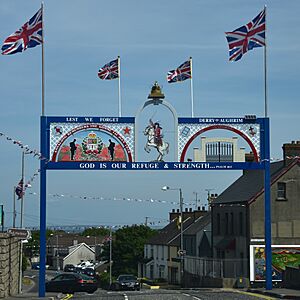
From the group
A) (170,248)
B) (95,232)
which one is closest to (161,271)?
(170,248)

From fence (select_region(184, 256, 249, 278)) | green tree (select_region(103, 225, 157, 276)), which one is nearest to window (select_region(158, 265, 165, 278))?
green tree (select_region(103, 225, 157, 276))

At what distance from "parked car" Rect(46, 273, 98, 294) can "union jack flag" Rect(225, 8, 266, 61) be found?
16.2 metres

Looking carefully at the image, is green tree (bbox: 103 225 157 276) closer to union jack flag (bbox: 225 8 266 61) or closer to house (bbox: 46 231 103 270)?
house (bbox: 46 231 103 270)

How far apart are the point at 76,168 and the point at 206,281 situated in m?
22.3

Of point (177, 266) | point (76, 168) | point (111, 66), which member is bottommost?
point (177, 266)

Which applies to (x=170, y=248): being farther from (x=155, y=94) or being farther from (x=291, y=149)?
(x=155, y=94)

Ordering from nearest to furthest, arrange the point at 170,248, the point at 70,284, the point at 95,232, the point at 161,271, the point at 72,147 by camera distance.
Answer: the point at 72,147 → the point at 70,284 → the point at 170,248 → the point at 161,271 → the point at 95,232

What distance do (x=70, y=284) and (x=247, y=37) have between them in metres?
17.4

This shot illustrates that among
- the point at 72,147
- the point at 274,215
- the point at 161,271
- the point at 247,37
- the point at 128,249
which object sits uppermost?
the point at 247,37

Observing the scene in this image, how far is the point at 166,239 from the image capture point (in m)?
80.4

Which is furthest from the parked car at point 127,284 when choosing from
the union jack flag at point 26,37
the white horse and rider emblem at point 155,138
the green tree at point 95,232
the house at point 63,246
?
the green tree at point 95,232

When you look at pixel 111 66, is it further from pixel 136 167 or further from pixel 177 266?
pixel 177 266

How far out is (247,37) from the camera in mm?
33438

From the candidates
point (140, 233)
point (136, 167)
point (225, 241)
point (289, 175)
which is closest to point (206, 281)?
point (225, 241)
